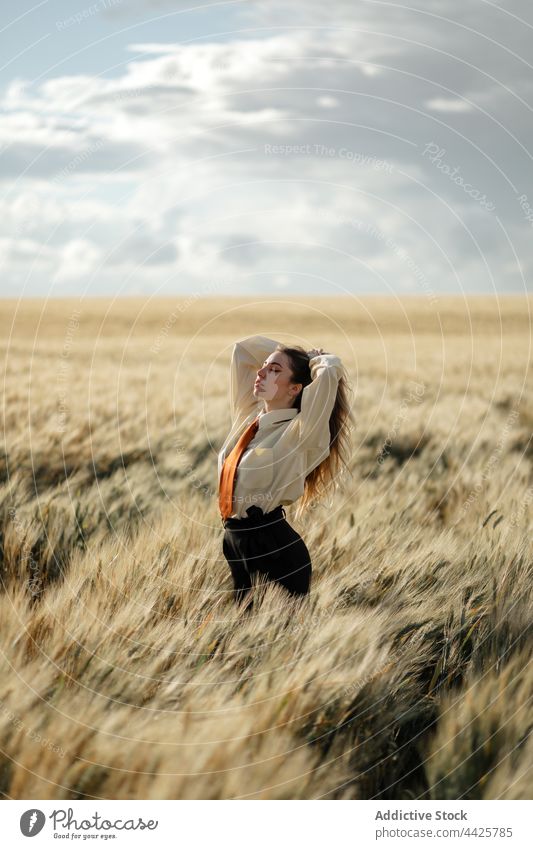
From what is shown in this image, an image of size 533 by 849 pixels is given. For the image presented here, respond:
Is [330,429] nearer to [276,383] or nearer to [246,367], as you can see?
[276,383]

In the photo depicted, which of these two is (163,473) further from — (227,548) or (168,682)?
(168,682)

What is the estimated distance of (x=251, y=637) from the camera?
2502 millimetres

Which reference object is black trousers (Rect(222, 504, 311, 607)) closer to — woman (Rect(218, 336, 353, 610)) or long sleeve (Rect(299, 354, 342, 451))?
woman (Rect(218, 336, 353, 610))

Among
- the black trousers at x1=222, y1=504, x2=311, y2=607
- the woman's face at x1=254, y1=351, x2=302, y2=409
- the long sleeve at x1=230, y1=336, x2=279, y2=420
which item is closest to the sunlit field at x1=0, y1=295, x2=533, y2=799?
the black trousers at x1=222, y1=504, x2=311, y2=607

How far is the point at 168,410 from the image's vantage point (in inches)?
238

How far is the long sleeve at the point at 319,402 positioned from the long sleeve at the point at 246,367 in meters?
0.35

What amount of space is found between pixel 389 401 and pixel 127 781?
5180mm

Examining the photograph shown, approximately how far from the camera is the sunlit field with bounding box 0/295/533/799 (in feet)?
6.74

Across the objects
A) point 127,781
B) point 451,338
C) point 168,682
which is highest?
point 451,338

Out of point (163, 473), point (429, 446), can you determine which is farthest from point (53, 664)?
point (429, 446)

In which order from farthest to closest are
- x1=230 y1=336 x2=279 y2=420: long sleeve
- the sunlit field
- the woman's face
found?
x1=230 y1=336 x2=279 y2=420: long sleeve < the woman's face < the sunlit field

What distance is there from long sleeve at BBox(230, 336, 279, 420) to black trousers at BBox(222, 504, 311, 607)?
0.49 m

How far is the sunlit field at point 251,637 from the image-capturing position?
2055mm

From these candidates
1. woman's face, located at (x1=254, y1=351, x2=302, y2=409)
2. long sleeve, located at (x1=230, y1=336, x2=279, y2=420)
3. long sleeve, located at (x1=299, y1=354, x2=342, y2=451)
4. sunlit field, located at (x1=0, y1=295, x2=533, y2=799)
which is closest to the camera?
sunlit field, located at (x1=0, y1=295, x2=533, y2=799)
